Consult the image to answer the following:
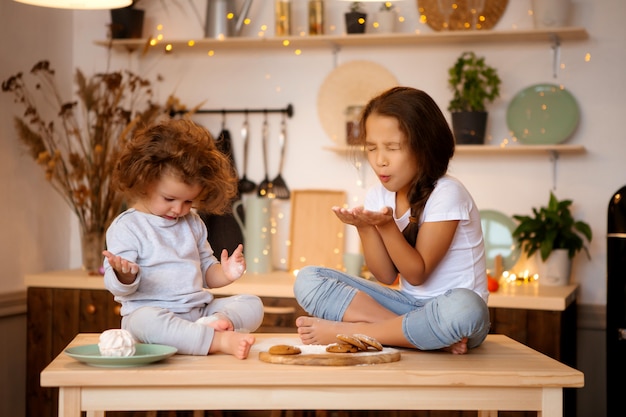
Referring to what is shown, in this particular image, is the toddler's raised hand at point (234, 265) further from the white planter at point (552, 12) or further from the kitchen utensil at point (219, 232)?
the white planter at point (552, 12)

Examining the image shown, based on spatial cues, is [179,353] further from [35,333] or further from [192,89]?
[192,89]

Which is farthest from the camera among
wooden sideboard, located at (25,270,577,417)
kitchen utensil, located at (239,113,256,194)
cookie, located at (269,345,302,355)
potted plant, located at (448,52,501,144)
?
kitchen utensil, located at (239,113,256,194)

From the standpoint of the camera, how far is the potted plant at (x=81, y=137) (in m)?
3.07

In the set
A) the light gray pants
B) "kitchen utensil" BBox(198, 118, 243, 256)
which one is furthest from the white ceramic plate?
the light gray pants

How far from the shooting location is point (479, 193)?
10.6 ft

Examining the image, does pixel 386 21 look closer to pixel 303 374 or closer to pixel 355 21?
pixel 355 21

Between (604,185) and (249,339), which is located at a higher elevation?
(604,185)

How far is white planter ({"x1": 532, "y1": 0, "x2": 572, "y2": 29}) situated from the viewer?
9.87ft

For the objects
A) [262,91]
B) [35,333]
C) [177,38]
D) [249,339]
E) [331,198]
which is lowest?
[35,333]

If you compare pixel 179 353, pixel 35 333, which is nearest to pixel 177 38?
pixel 35 333

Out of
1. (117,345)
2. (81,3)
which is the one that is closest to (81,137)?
(81,3)

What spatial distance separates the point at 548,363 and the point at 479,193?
5.32 ft

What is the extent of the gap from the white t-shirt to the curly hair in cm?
45

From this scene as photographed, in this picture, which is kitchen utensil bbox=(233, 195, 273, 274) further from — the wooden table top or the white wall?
the wooden table top
